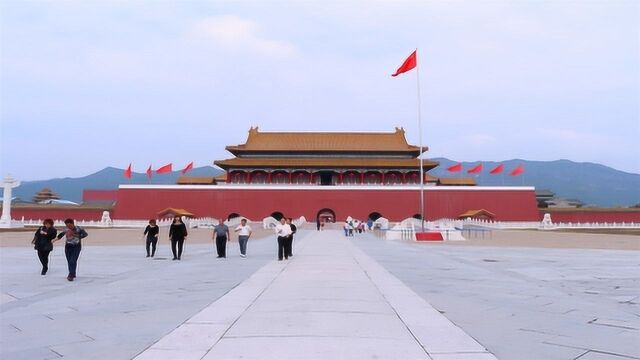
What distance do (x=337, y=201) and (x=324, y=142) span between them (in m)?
7.80

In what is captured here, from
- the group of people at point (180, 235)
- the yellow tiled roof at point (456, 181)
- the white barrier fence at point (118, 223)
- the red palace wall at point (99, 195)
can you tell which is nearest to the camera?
the group of people at point (180, 235)

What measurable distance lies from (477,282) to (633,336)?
174 inches

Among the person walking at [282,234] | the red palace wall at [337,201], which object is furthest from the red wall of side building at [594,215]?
the person walking at [282,234]

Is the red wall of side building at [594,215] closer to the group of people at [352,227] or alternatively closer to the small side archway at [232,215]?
the group of people at [352,227]

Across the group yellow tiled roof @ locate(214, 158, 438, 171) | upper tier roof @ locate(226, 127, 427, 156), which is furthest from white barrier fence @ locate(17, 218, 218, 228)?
upper tier roof @ locate(226, 127, 427, 156)

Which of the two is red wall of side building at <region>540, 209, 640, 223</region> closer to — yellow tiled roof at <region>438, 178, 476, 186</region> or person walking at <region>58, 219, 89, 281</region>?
yellow tiled roof at <region>438, 178, 476, 186</region>

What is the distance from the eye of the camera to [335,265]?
12938 mm

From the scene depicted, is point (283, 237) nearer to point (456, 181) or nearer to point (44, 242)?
point (44, 242)

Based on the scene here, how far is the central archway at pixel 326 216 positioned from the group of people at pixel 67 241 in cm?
3829

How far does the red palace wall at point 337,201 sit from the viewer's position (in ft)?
164

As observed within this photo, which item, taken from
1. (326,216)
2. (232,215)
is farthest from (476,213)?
(232,215)

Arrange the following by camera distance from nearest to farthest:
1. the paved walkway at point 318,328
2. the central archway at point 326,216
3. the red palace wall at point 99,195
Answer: the paved walkway at point 318,328, the central archway at point 326,216, the red palace wall at point 99,195

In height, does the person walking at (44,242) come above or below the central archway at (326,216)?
below

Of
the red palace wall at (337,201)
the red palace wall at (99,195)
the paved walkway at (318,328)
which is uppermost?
the red palace wall at (99,195)
